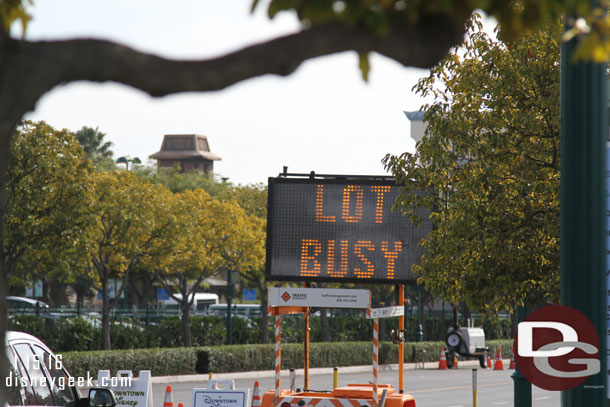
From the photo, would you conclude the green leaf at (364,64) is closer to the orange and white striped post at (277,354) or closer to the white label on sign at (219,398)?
the orange and white striped post at (277,354)

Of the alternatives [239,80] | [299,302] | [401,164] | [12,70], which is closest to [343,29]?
[239,80]

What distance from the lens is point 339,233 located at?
15.1 meters

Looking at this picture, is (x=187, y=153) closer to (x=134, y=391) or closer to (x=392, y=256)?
(x=134, y=391)

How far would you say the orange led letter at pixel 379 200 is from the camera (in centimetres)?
1503

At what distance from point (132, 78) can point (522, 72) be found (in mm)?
8455

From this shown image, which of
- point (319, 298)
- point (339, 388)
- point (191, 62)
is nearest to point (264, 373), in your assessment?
point (339, 388)

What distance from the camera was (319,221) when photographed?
49.5 feet

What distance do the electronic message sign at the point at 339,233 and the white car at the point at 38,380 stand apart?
7.19 metres

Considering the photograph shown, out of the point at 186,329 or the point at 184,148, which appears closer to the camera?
the point at 186,329

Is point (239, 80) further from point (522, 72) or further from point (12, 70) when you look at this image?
point (522, 72)

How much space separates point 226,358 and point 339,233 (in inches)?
692

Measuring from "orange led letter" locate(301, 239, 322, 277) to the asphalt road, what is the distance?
6.44 m

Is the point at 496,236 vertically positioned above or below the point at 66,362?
above

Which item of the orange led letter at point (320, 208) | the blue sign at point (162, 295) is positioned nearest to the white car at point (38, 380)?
the orange led letter at point (320, 208)
